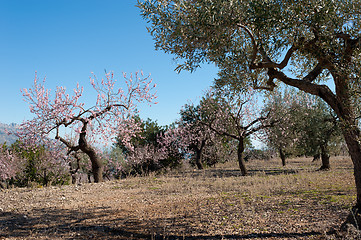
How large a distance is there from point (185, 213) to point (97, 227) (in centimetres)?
300

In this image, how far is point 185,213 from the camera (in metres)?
9.28

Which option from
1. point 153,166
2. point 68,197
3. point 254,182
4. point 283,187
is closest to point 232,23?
point 283,187

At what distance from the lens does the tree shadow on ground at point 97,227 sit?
7.30 metres

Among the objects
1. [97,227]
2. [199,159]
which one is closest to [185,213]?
[97,227]

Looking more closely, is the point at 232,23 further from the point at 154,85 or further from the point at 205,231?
the point at 154,85

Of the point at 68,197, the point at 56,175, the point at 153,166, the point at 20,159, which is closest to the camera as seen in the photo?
the point at 68,197

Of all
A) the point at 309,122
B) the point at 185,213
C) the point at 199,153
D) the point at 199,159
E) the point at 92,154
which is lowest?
the point at 185,213

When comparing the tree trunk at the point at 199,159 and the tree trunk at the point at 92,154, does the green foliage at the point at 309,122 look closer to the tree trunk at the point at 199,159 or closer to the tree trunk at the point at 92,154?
the tree trunk at the point at 199,159

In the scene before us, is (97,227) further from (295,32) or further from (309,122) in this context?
(309,122)

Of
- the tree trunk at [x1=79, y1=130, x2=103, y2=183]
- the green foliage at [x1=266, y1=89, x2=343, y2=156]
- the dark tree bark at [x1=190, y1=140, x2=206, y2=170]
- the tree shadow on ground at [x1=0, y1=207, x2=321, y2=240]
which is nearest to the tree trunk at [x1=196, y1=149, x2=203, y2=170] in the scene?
the dark tree bark at [x1=190, y1=140, x2=206, y2=170]

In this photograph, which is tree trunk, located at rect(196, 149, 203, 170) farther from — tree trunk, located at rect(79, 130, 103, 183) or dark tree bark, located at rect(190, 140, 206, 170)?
tree trunk, located at rect(79, 130, 103, 183)

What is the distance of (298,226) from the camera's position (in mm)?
7484

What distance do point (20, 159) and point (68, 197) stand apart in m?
14.6

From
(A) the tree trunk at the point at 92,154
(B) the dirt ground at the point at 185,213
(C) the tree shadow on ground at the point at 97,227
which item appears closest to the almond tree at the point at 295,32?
(B) the dirt ground at the point at 185,213
